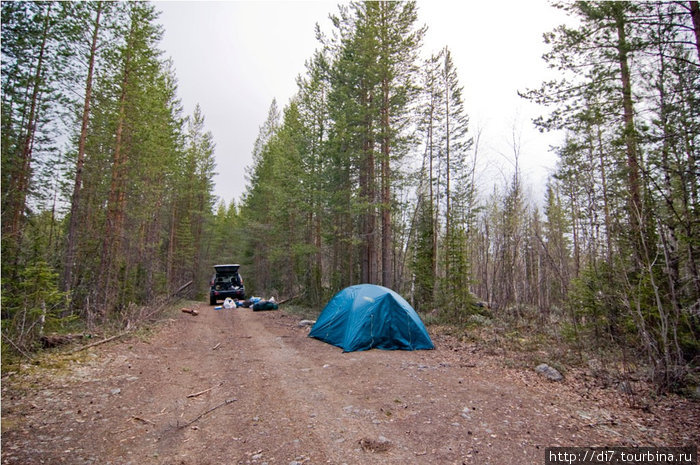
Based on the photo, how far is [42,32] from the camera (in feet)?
29.6

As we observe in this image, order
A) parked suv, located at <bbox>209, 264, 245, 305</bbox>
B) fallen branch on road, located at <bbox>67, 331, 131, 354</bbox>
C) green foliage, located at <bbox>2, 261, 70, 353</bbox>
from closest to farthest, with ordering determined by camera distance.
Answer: green foliage, located at <bbox>2, 261, 70, 353</bbox>
fallen branch on road, located at <bbox>67, 331, 131, 354</bbox>
parked suv, located at <bbox>209, 264, 245, 305</bbox>

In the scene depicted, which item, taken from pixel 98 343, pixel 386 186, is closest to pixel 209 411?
pixel 98 343

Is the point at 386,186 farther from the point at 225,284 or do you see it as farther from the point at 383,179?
the point at 225,284

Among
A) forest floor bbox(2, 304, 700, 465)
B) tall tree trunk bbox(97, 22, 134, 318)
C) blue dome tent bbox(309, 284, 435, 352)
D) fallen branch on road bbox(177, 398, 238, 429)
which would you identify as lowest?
fallen branch on road bbox(177, 398, 238, 429)

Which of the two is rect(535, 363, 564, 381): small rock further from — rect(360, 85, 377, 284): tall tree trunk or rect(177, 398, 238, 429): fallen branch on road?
rect(360, 85, 377, 284): tall tree trunk

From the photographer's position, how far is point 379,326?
26.2ft

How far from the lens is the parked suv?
19.4 m

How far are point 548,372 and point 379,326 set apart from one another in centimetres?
355

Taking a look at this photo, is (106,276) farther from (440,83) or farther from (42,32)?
(440,83)

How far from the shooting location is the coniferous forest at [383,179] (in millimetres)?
5895

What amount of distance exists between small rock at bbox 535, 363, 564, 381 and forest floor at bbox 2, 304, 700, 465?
0.14m

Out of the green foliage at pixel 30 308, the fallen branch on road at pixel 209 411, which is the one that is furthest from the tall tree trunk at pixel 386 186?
the green foliage at pixel 30 308

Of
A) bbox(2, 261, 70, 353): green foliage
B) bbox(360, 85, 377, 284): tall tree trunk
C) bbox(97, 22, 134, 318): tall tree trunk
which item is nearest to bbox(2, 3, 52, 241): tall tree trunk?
bbox(97, 22, 134, 318): tall tree trunk

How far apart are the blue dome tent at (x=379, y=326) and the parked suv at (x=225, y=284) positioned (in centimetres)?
1274
